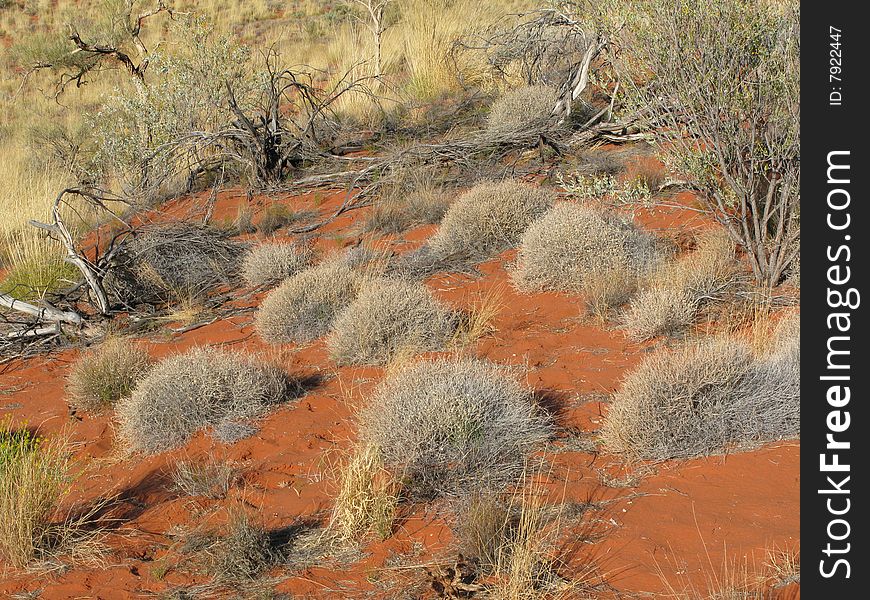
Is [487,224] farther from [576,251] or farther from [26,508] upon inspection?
[26,508]

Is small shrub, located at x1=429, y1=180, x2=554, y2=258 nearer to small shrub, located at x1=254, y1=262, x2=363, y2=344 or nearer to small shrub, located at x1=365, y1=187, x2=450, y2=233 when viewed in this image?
small shrub, located at x1=365, y1=187, x2=450, y2=233

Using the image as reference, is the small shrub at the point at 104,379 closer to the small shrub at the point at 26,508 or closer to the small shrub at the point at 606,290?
the small shrub at the point at 26,508

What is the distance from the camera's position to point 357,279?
317 inches

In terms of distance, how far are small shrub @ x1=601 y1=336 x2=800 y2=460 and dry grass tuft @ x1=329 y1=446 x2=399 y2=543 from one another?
4.45 feet

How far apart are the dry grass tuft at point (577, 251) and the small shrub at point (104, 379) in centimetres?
350

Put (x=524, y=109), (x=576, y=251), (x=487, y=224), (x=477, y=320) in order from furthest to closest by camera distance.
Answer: (x=524, y=109), (x=487, y=224), (x=576, y=251), (x=477, y=320)

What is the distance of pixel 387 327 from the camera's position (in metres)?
6.71

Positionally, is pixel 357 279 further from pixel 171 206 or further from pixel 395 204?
pixel 171 206

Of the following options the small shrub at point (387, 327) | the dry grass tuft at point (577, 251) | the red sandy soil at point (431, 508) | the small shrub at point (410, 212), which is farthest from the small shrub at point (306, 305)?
the small shrub at point (410, 212)

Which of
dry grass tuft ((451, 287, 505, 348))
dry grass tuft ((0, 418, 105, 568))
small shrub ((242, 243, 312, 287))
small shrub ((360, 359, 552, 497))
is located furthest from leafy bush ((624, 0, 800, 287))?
dry grass tuft ((0, 418, 105, 568))

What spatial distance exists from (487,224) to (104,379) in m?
4.21

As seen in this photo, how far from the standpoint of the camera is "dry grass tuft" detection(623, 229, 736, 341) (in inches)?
251

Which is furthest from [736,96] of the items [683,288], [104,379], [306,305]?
[104,379]

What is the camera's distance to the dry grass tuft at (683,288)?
6363 millimetres
